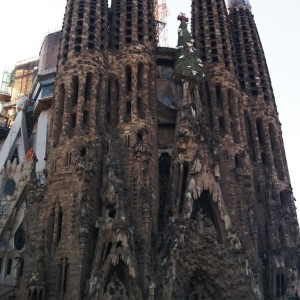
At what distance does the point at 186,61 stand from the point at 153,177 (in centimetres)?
785

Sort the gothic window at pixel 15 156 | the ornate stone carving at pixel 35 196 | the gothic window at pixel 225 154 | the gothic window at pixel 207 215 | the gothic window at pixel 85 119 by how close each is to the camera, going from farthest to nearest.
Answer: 1. the gothic window at pixel 15 156
2. the gothic window at pixel 225 154
3. the gothic window at pixel 85 119
4. the gothic window at pixel 207 215
5. the ornate stone carving at pixel 35 196

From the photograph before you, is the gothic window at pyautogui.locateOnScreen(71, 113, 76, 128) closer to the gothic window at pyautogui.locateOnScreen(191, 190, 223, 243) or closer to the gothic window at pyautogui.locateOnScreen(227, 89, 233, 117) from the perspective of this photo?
the gothic window at pyautogui.locateOnScreen(191, 190, 223, 243)

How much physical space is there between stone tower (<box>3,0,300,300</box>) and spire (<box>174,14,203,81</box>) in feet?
0.26

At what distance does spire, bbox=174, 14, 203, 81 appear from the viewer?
29062 millimetres

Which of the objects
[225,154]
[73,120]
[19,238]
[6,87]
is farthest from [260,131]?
[6,87]

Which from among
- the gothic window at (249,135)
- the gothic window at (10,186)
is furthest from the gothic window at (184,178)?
the gothic window at (10,186)

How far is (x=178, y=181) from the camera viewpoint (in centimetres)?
2533

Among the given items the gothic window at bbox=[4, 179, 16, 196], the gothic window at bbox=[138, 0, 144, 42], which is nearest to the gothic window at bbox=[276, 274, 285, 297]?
the gothic window at bbox=[138, 0, 144, 42]

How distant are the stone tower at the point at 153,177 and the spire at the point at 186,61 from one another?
8 centimetres

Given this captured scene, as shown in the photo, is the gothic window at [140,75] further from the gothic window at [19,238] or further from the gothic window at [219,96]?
the gothic window at [19,238]

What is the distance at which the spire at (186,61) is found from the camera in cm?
2906

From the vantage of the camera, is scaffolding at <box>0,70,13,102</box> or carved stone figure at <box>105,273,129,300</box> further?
scaffolding at <box>0,70,13,102</box>

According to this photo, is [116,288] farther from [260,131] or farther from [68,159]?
[260,131]

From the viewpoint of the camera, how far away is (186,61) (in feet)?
96.8
